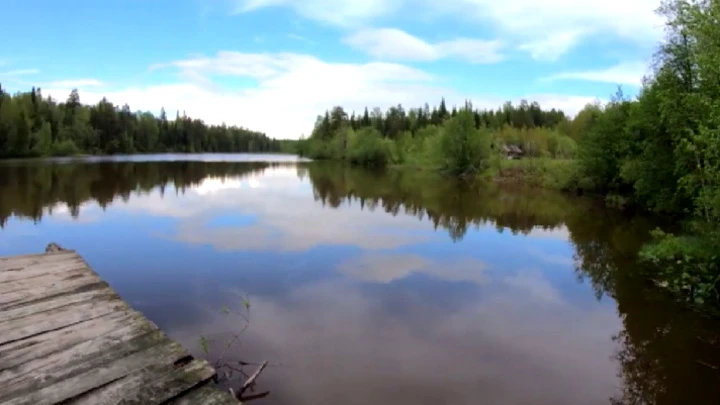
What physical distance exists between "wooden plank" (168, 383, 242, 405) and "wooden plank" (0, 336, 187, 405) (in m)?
0.54

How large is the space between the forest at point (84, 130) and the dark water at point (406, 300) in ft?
198

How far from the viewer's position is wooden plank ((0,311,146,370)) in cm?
412

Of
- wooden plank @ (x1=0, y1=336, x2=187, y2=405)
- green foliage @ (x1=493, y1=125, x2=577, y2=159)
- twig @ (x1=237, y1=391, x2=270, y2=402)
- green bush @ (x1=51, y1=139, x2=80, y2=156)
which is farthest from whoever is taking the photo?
green bush @ (x1=51, y1=139, x2=80, y2=156)

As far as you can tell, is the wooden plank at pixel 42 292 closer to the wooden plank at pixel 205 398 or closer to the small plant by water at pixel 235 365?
the small plant by water at pixel 235 365

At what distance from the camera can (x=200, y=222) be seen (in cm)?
1914

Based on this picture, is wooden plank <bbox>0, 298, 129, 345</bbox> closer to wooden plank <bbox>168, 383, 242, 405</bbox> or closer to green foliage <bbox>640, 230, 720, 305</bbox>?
wooden plank <bbox>168, 383, 242, 405</bbox>

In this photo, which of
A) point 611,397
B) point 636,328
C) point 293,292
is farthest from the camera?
point 293,292

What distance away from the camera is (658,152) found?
2233cm

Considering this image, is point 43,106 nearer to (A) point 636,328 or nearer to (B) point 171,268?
(B) point 171,268

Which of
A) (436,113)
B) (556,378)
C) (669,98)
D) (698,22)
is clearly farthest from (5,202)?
(436,113)

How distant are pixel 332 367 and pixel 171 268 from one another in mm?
6628

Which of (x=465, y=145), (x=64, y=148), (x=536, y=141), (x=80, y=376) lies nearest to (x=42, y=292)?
(x=80, y=376)

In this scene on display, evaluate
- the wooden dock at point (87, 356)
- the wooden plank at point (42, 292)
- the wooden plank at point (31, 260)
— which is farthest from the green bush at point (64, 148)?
the wooden dock at point (87, 356)

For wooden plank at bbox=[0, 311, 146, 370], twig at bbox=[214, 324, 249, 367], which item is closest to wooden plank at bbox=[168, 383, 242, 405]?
wooden plank at bbox=[0, 311, 146, 370]
